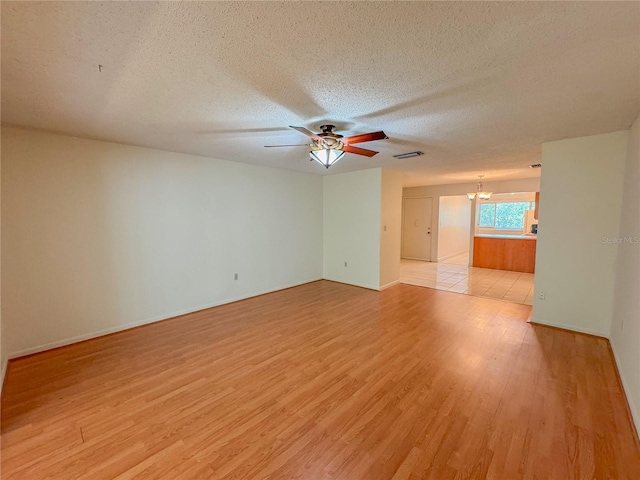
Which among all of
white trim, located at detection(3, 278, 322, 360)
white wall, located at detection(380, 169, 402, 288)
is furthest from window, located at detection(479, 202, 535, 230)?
white trim, located at detection(3, 278, 322, 360)

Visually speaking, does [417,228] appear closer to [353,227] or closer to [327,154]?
[353,227]

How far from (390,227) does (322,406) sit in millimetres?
4079

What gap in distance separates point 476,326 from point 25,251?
5.32 m

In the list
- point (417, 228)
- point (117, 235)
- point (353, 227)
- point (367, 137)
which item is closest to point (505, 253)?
point (417, 228)

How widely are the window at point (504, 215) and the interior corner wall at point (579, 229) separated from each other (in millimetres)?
7655

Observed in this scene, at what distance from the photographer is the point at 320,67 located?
1.73 m

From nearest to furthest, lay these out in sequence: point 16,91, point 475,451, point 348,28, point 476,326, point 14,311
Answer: point 348,28 < point 475,451 < point 16,91 < point 14,311 < point 476,326

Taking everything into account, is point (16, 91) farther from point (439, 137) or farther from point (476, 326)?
point (476, 326)

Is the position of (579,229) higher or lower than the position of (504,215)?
lower

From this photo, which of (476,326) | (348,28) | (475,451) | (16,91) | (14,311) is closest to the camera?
(348,28)

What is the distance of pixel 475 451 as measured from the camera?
1.70 m

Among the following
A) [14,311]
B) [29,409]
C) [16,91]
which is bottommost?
[29,409]

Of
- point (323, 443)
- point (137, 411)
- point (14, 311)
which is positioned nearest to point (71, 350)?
point (14, 311)

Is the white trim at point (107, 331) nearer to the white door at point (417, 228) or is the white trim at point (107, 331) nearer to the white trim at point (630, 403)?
the white trim at point (630, 403)
